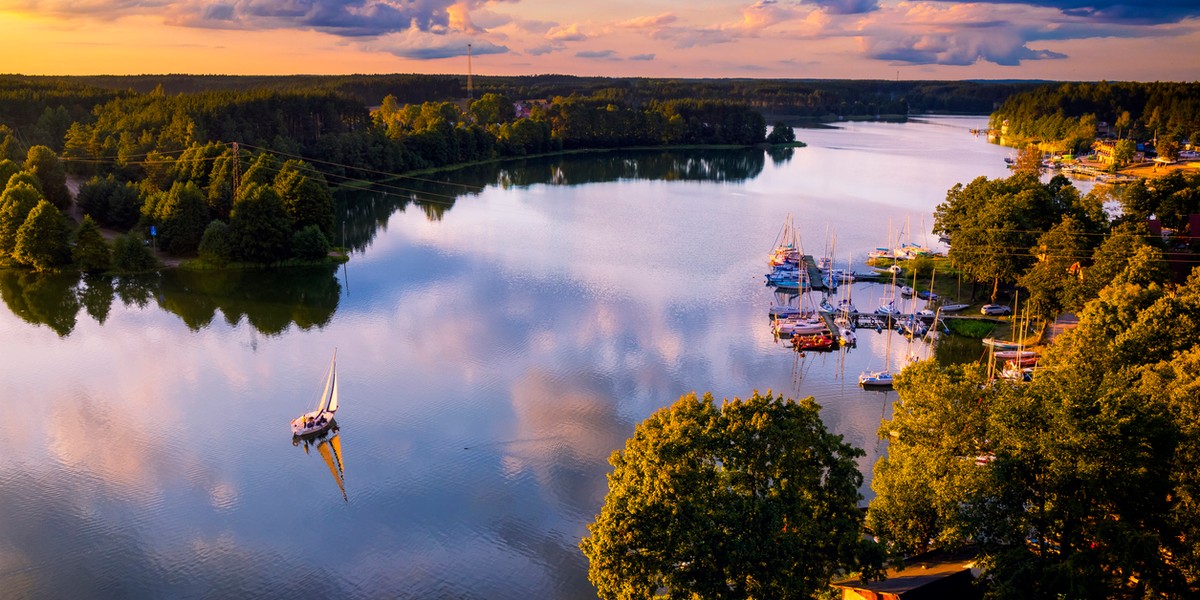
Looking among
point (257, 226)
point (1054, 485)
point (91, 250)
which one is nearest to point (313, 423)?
point (1054, 485)

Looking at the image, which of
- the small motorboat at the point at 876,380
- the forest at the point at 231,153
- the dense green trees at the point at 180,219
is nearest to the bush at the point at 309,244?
the forest at the point at 231,153

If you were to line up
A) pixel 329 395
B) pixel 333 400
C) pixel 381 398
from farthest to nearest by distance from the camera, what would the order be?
pixel 381 398 → pixel 329 395 → pixel 333 400

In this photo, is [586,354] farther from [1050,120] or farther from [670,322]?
[1050,120]

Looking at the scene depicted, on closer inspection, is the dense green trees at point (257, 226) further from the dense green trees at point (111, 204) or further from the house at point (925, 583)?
the house at point (925, 583)

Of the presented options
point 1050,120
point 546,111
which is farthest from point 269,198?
point 1050,120

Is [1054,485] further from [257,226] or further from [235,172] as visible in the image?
[235,172]

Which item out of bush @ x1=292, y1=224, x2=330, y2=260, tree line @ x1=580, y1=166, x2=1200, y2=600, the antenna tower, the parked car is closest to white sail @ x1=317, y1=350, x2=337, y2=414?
tree line @ x1=580, y1=166, x2=1200, y2=600
